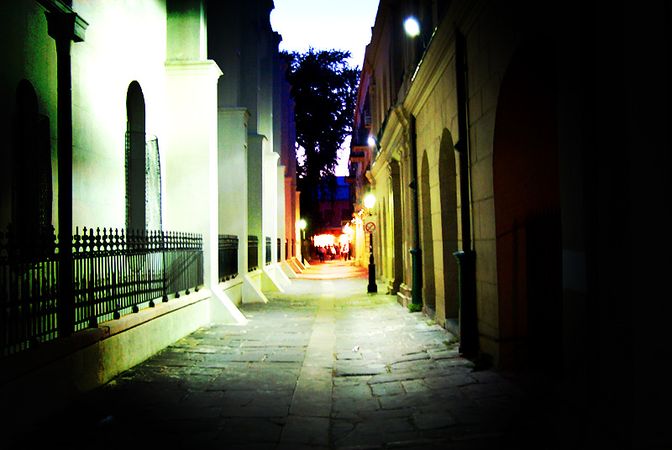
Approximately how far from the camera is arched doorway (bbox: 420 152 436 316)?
42.4ft

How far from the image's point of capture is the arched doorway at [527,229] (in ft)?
23.5

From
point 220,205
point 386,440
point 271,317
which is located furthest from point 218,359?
point 220,205

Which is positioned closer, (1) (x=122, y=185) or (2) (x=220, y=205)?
(1) (x=122, y=185)

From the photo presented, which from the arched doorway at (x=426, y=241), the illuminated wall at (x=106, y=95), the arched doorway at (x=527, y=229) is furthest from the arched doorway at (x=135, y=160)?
the arched doorway at (x=527, y=229)

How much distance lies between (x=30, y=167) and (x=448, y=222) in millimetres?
6873

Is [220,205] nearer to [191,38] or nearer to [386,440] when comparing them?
[191,38]

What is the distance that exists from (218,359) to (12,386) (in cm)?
377

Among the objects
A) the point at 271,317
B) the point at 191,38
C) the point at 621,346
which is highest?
the point at 191,38

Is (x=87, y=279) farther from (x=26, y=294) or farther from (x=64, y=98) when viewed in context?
(x=64, y=98)

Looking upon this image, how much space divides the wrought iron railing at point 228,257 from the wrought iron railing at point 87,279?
2.74 meters

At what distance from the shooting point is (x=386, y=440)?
4.84m

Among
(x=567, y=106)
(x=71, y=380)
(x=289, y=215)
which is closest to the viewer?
(x=567, y=106)

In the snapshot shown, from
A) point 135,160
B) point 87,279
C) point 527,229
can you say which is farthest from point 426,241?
point 87,279

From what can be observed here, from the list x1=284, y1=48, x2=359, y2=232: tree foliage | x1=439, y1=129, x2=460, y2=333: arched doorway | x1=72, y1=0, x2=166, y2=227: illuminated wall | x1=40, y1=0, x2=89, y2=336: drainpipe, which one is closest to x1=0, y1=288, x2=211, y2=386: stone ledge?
x1=40, y1=0, x2=89, y2=336: drainpipe
